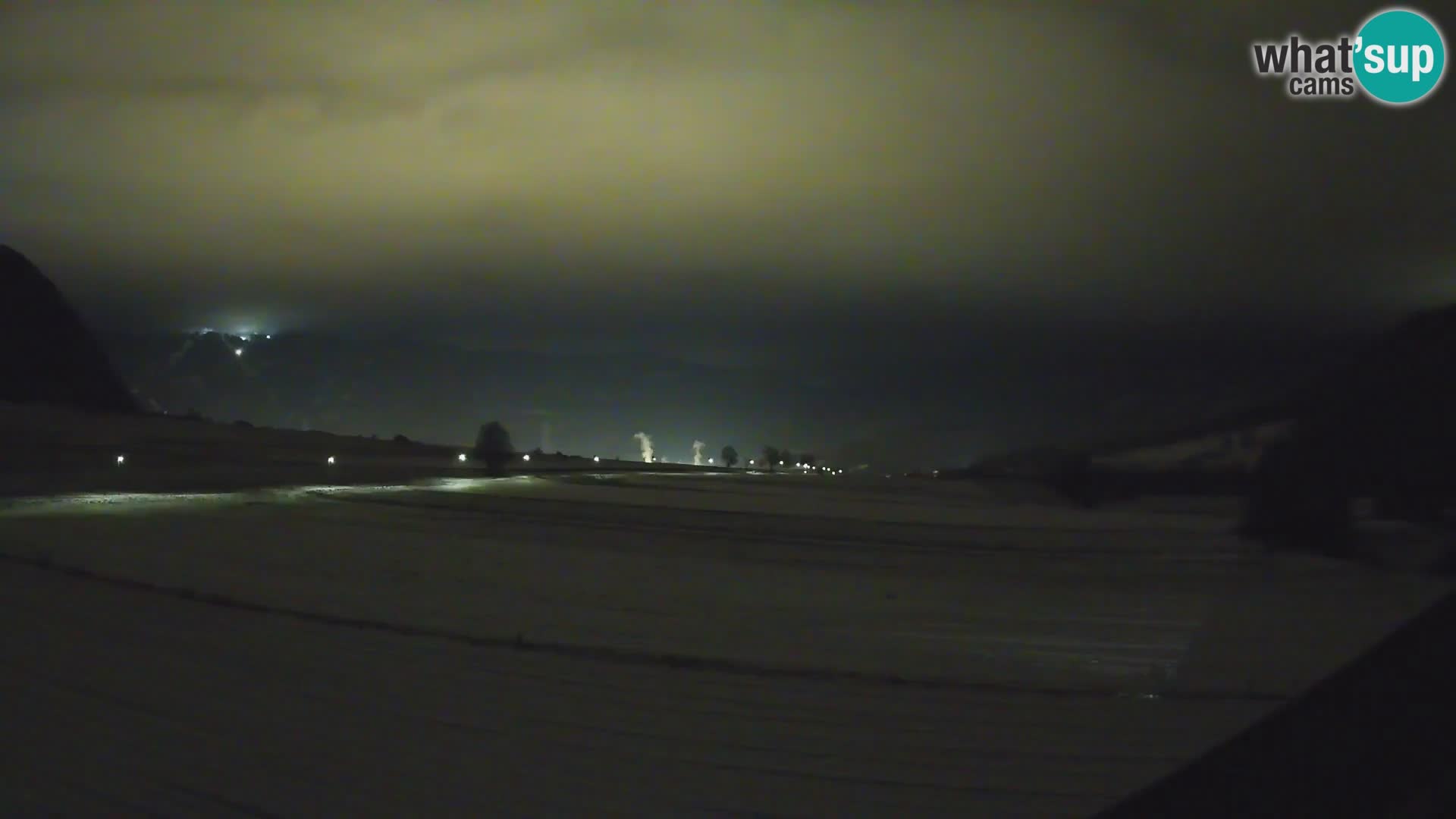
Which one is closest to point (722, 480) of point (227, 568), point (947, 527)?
point (947, 527)

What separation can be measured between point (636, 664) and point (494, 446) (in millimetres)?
32661

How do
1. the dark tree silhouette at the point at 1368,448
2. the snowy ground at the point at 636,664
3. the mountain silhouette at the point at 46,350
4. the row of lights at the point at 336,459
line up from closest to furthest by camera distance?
the snowy ground at the point at 636,664, the dark tree silhouette at the point at 1368,448, the row of lights at the point at 336,459, the mountain silhouette at the point at 46,350

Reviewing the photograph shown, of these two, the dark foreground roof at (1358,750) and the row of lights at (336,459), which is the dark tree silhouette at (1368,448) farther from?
the row of lights at (336,459)

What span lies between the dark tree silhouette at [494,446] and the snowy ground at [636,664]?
2086cm

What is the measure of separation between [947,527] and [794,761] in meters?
14.5

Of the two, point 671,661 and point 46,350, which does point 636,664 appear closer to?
point 671,661

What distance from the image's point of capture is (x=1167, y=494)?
78.1ft

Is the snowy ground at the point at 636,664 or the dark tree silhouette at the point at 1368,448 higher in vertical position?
the dark tree silhouette at the point at 1368,448

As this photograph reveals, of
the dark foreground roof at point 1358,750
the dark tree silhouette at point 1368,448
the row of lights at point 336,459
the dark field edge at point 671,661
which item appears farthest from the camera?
the row of lights at point 336,459

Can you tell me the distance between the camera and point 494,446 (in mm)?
40625

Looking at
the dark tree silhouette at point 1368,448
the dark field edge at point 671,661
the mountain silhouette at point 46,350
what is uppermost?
the mountain silhouette at point 46,350

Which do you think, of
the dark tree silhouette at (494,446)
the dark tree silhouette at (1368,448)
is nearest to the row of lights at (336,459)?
the dark tree silhouette at (494,446)

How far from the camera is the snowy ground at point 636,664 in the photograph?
5879 mm

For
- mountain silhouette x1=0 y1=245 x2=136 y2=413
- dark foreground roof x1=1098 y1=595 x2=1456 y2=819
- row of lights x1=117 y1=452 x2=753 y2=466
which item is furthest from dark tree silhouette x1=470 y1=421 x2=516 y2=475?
mountain silhouette x1=0 y1=245 x2=136 y2=413
